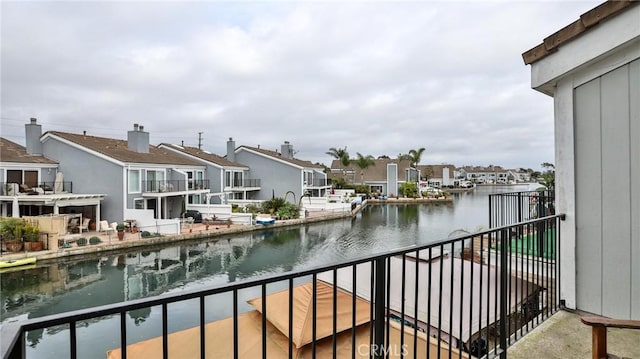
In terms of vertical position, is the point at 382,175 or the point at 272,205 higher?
the point at 382,175

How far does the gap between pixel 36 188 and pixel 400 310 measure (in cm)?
2047

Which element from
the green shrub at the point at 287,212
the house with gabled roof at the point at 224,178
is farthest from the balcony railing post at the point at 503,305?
the house with gabled roof at the point at 224,178

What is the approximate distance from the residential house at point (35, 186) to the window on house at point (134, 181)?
1490mm

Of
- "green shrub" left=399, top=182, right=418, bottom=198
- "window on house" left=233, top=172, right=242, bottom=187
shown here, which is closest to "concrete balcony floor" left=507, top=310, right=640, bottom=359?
"window on house" left=233, top=172, right=242, bottom=187

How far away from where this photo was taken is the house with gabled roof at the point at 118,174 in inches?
720

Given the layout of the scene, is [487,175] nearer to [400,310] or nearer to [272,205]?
[272,205]

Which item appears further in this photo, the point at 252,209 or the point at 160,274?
the point at 252,209

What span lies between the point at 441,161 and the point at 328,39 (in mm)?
76832

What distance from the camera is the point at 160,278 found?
11.8 metres

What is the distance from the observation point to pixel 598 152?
2.92 metres

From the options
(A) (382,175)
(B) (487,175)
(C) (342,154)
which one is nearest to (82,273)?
(C) (342,154)

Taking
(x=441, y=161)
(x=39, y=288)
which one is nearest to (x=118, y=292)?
(x=39, y=288)

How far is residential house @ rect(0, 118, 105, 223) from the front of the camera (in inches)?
626

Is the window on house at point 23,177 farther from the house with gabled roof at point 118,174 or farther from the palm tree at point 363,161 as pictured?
the palm tree at point 363,161
